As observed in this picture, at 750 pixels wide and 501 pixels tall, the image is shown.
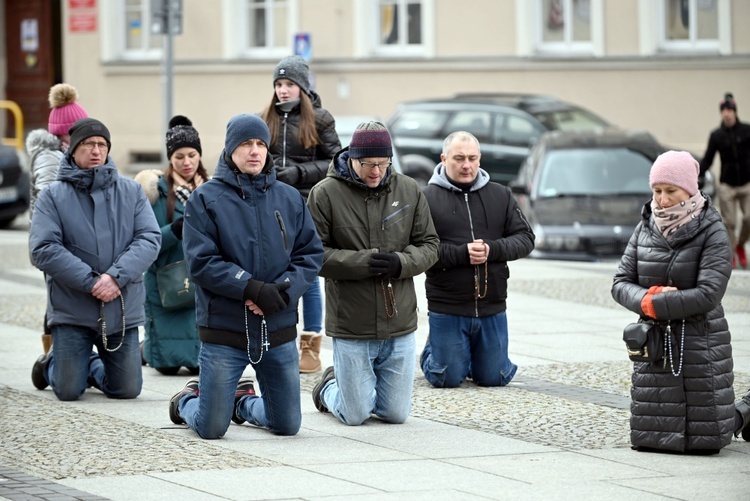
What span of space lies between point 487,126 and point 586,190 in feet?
17.1

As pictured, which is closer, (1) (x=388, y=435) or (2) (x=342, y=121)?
(1) (x=388, y=435)

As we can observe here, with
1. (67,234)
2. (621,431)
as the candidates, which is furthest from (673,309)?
(67,234)

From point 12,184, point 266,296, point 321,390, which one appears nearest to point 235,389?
point 266,296

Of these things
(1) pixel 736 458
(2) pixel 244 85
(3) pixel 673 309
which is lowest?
(1) pixel 736 458

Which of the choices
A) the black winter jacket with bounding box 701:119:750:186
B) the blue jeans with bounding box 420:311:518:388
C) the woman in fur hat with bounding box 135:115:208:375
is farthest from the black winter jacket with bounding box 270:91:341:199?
the black winter jacket with bounding box 701:119:750:186

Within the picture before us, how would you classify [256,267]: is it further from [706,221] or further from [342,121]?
[342,121]

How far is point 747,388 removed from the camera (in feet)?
31.3

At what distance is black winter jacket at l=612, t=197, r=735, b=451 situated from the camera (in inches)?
302

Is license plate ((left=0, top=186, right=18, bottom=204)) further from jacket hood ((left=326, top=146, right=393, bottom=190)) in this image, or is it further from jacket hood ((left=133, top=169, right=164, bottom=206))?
jacket hood ((left=326, top=146, right=393, bottom=190))

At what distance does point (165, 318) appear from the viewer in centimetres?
1021

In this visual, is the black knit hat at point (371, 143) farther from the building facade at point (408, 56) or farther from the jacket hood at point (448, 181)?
the building facade at point (408, 56)

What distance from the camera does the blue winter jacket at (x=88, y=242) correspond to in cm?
923

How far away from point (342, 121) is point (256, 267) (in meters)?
11.5

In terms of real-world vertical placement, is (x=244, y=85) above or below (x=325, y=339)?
above
